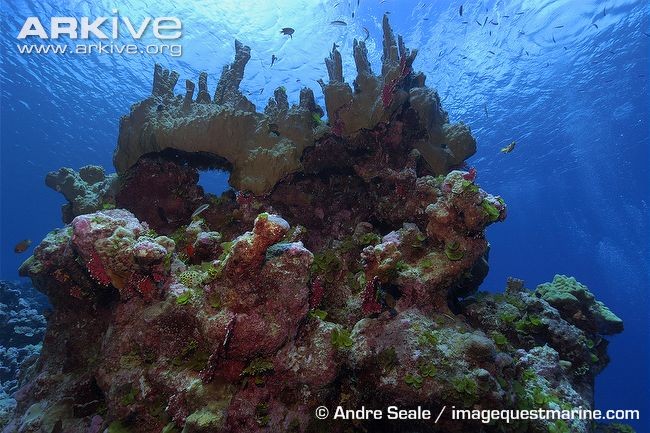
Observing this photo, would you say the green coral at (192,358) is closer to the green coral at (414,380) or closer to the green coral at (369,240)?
the green coral at (414,380)

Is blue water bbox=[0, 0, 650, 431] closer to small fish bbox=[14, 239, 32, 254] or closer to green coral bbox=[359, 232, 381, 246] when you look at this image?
small fish bbox=[14, 239, 32, 254]

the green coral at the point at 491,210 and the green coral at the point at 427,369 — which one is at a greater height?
the green coral at the point at 491,210

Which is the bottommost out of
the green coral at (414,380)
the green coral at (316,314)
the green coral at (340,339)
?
the green coral at (414,380)

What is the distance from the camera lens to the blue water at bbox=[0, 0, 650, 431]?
16188 mm

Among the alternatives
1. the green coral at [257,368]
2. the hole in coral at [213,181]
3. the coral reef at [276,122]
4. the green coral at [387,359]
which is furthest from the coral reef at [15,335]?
the hole in coral at [213,181]

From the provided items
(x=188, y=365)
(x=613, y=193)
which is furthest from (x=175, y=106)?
(x=613, y=193)

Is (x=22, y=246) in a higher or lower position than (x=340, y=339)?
higher

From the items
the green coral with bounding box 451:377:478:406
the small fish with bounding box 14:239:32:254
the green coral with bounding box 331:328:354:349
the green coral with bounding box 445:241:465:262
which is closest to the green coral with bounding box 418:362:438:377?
the green coral with bounding box 451:377:478:406

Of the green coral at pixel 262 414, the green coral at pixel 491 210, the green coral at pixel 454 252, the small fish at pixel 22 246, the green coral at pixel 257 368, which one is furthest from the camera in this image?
the small fish at pixel 22 246

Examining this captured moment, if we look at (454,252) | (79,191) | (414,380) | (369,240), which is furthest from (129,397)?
(79,191)

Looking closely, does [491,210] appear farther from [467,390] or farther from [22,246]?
[22,246]

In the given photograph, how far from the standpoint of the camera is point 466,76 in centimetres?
2062

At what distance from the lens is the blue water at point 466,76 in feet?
53.1

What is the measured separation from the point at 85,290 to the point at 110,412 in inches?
73.2
